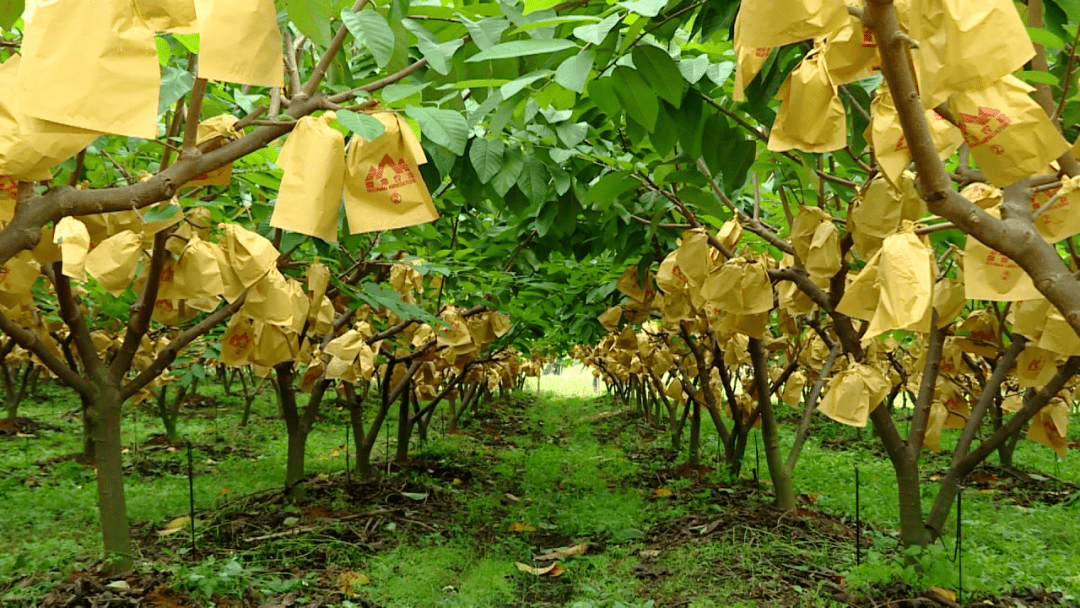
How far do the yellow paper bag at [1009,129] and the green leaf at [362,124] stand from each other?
1.15 meters

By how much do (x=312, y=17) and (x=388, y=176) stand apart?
0.37 metres

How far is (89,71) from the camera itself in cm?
124

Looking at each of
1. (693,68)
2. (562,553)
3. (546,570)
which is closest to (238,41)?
(693,68)

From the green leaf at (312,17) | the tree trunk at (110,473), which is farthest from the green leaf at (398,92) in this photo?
the tree trunk at (110,473)

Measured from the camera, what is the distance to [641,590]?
216 inches

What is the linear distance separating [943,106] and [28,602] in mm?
5200

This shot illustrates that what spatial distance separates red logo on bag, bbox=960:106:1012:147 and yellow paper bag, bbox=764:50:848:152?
0.71 feet

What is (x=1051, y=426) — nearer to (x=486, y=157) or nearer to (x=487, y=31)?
(x=486, y=157)

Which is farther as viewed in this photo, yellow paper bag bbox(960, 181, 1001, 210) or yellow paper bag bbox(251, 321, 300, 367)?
yellow paper bag bbox(251, 321, 300, 367)

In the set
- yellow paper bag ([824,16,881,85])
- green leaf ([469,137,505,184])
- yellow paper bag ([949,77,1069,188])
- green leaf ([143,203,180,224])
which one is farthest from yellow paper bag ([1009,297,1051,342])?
green leaf ([143,203,180,224])

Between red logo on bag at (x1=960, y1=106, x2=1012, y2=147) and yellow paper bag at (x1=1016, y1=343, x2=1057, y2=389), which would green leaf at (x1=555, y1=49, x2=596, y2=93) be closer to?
red logo on bag at (x1=960, y1=106, x2=1012, y2=147)

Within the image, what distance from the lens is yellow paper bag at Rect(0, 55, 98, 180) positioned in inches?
55.6

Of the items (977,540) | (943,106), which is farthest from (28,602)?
(977,540)

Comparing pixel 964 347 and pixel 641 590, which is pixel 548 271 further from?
pixel 964 347
